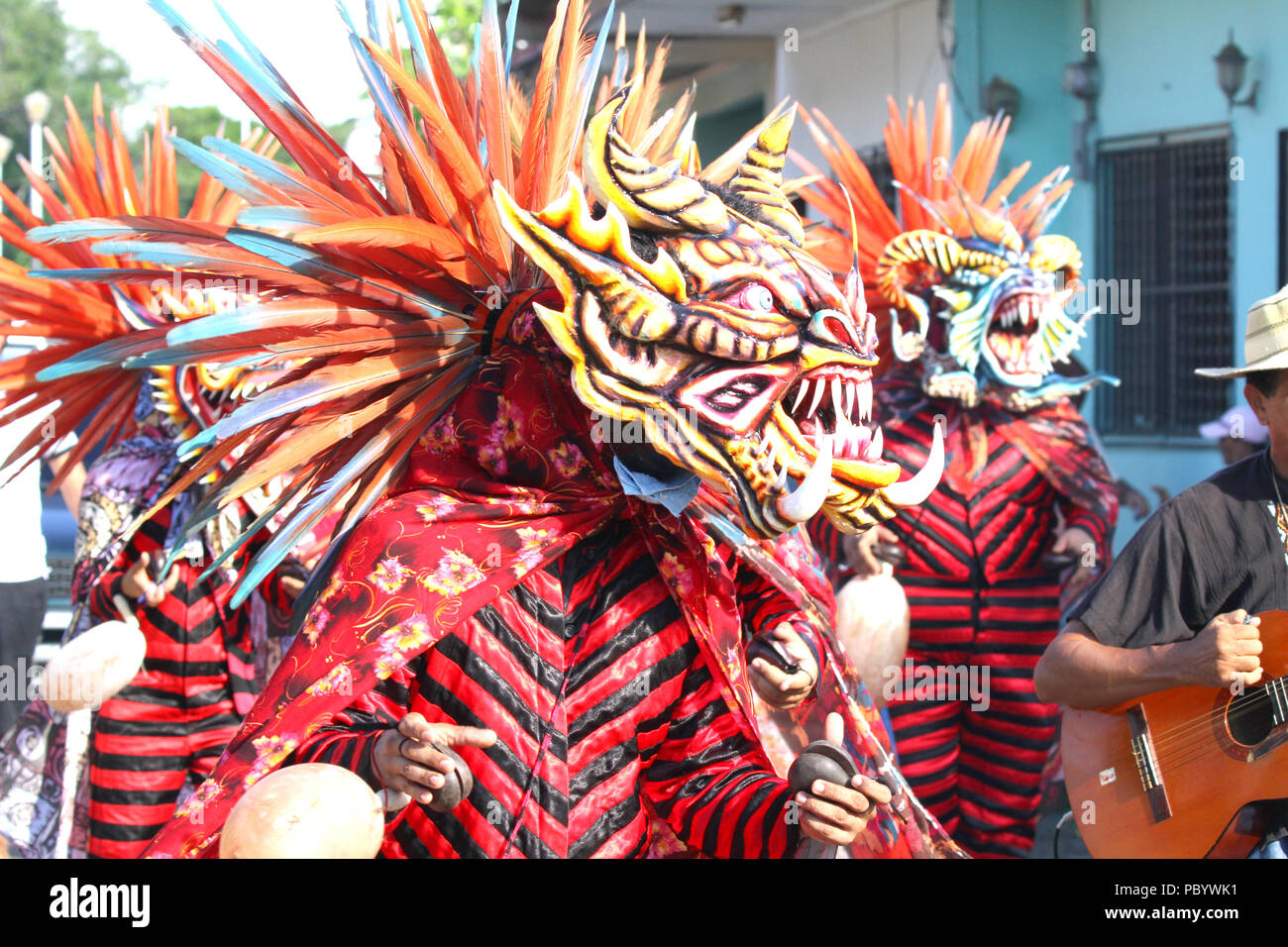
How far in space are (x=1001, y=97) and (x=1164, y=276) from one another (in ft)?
5.70

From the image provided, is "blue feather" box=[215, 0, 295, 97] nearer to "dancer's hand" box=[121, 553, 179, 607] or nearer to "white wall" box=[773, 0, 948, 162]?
"dancer's hand" box=[121, 553, 179, 607]

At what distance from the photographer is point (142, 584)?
405 cm

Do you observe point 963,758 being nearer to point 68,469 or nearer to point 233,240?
point 68,469

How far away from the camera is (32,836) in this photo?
13.7 feet

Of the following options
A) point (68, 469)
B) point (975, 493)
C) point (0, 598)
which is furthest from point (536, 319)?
point (0, 598)

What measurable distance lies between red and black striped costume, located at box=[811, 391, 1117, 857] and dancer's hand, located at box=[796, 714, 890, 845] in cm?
269

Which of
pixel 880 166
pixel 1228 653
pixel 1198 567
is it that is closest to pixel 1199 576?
pixel 1198 567

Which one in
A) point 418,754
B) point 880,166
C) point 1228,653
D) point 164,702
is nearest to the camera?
point 418,754

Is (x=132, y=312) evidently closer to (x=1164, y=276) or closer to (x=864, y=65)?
(x=1164, y=276)

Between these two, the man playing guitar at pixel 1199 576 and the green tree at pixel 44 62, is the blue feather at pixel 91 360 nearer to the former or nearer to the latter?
the man playing guitar at pixel 1199 576

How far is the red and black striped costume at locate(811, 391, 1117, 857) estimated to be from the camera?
4629 mm

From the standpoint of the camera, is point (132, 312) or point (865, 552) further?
point (865, 552)

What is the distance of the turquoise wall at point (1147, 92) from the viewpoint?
8125mm

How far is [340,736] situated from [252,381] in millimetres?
621
